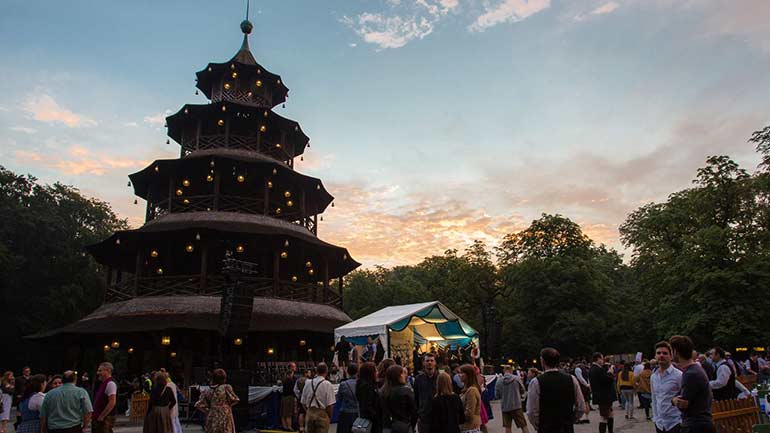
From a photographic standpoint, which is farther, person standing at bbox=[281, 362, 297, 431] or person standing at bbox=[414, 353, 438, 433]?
person standing at bbox=[281, 362, 297, 431]

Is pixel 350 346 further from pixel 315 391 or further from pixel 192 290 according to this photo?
pixel 315 391

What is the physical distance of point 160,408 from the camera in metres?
9.73

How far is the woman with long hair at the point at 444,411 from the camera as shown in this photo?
669 cm

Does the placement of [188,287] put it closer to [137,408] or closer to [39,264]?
[137,408]

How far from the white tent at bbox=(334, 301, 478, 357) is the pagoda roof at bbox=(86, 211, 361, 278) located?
7.03 metres

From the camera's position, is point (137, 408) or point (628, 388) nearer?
point (628, 388)

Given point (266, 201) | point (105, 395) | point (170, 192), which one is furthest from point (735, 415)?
point (170, 192)

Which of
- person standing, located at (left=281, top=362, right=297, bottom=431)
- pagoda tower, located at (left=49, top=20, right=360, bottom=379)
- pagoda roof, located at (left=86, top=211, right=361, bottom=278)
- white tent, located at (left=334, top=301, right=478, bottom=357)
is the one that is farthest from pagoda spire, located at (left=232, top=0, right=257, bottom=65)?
person standing, located at (left=281, top=362, right=297, bottom=431)

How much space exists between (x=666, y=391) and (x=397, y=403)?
3371 mm

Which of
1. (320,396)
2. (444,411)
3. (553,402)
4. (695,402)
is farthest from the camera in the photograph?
(320,396)

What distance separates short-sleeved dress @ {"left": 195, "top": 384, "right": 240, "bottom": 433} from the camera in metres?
9.73

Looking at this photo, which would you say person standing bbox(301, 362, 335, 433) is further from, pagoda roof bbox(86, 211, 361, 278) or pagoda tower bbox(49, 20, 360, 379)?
pagoda roof bbox(86, 211, 361, 278)

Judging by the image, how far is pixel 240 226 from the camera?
85.1ft

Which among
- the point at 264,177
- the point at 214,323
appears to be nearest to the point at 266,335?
the point at 214,323
